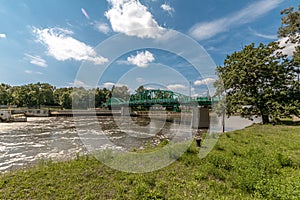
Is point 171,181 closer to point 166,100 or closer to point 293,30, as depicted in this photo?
point 293,30

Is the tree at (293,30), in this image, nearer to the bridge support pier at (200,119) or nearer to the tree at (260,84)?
the tree at (260,84)

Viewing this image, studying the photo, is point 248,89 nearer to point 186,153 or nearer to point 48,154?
point 186,153

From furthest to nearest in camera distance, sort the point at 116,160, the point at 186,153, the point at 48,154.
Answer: the point at 48,154 < the point at 186,153 < the point at 116,160

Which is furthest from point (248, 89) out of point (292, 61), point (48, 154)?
point (48, 154)

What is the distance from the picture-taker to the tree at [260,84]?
17.3m

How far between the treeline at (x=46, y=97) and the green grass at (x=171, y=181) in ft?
200

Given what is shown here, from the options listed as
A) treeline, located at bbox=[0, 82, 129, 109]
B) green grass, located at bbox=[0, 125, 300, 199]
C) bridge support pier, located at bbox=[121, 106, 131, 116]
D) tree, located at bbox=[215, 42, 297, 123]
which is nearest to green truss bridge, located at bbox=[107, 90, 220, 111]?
bridge support pier, located at bbox=[121, 106, 131, 116]

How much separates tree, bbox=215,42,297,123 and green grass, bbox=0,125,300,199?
1450 centimetres

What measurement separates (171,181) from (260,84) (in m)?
20.2

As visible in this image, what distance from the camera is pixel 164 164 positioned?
6422mm

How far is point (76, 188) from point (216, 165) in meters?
5.32

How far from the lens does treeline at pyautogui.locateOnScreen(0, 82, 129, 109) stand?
221 ft

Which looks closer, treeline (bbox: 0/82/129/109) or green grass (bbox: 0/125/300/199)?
green grass (bbox: 0/125/300/199)

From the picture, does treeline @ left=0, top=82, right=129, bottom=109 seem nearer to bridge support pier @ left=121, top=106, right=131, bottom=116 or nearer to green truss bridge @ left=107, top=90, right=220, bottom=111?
green truss bridge @ left=107, top=90, right=220, bottom=111
